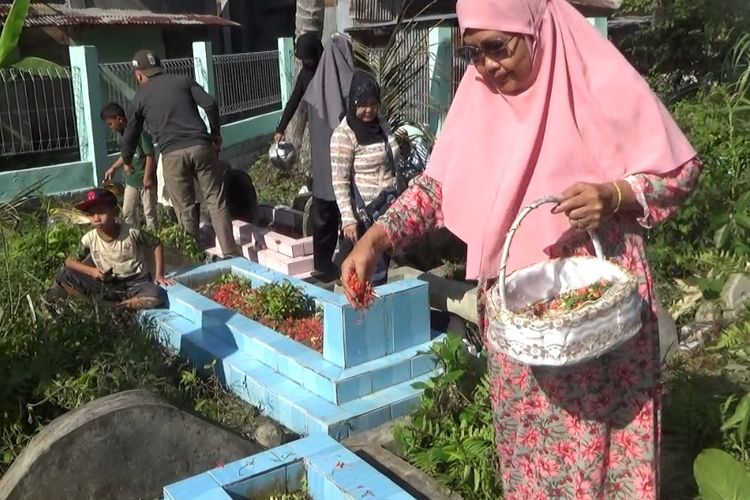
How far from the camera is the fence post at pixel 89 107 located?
Answer: 845 cm

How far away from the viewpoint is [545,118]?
220 cm

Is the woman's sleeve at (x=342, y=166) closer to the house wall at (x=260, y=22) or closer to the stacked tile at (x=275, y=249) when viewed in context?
Answer: the stacked tile at (x=275, y=249)

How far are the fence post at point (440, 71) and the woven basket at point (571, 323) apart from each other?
6927mm

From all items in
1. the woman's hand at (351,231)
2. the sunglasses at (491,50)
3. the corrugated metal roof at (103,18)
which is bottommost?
the woman's hand at (351,231)

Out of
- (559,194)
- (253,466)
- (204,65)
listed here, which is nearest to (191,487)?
(253,466)

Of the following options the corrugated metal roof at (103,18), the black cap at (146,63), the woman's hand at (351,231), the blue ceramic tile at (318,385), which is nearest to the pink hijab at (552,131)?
the blue ceramic tile at (318,385)

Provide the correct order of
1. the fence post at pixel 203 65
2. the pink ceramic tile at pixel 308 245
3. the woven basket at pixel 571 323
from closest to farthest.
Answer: the woven basket at pixel 571 323
the pink ceramic tile at pixel 308 245
the fence post at pixel 203 65

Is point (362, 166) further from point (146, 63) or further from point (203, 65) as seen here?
point (203, 65)

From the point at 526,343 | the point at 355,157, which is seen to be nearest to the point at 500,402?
the point at 526,343

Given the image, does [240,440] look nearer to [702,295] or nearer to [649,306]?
[649,306]

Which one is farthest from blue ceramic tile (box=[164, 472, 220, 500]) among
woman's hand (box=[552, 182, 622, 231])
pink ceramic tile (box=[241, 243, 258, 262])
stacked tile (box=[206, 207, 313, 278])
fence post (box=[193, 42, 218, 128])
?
fence post (box=[193, 42, 218, 128])

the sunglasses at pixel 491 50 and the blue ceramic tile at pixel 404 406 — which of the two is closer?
the sunglasses at pixel 491 50

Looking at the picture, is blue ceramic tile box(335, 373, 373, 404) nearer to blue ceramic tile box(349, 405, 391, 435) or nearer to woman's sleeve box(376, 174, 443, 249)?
blue ceramic tile box(349, 405, 391, 435)

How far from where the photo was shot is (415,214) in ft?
8.04
